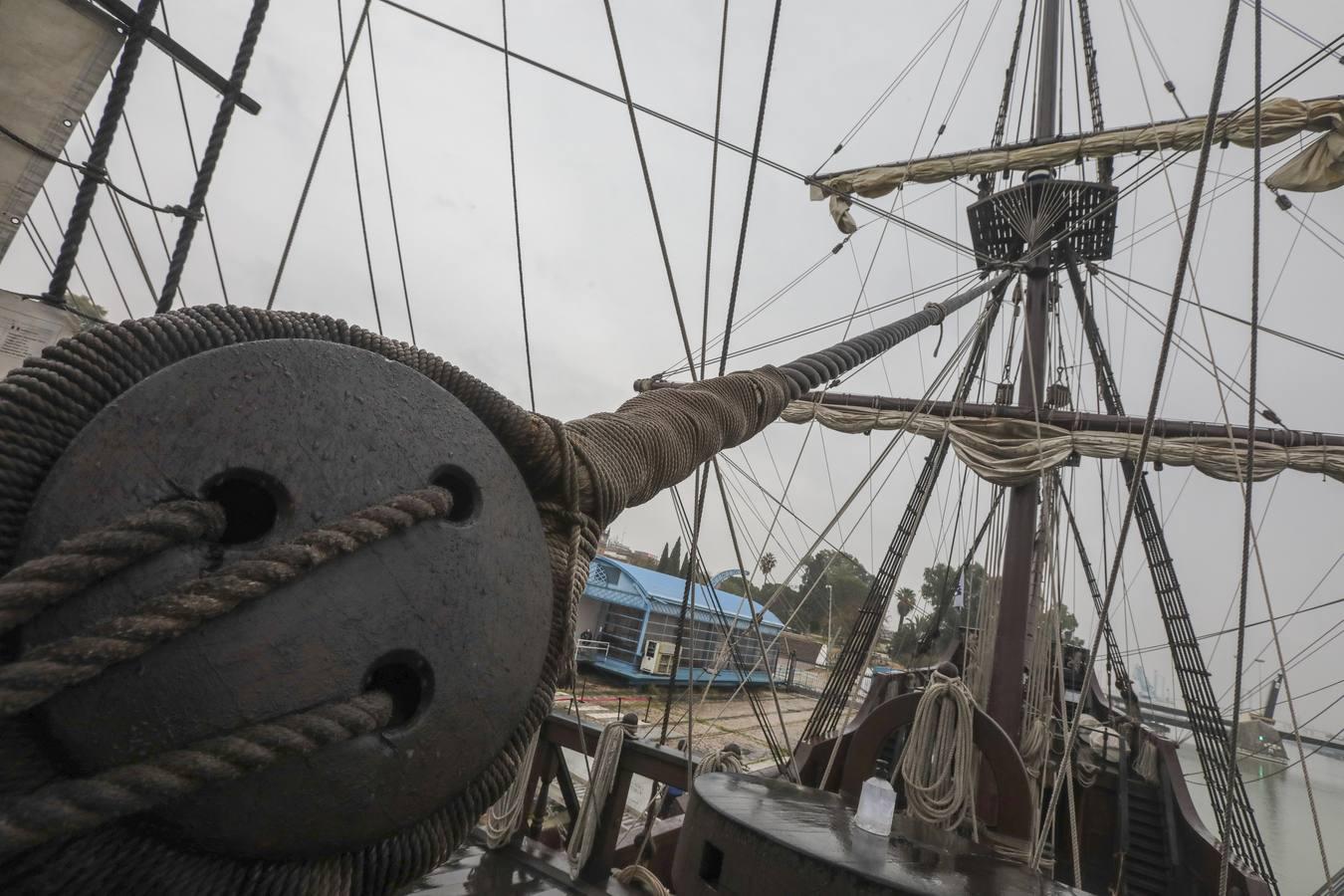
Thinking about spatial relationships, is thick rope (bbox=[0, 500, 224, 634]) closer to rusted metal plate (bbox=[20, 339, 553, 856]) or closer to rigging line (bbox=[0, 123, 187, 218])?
rusted metal plate (bbox=[20, 339, 553, 856])

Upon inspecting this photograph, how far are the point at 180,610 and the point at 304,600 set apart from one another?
0.09m

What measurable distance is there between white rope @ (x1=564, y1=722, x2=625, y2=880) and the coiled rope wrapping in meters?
1.48

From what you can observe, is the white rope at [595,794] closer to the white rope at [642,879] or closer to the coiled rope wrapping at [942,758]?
the white rope at [642,879]

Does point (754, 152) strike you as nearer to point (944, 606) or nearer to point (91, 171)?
point (91, 171)

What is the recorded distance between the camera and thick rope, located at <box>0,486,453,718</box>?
0.49 m

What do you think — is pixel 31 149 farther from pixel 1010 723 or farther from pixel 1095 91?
pixel 1095 91

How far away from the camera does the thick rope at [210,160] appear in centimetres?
216

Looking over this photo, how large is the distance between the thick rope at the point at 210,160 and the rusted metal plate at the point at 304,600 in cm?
193

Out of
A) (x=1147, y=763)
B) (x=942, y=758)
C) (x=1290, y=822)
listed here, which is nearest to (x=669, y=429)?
(x=942, y=758)

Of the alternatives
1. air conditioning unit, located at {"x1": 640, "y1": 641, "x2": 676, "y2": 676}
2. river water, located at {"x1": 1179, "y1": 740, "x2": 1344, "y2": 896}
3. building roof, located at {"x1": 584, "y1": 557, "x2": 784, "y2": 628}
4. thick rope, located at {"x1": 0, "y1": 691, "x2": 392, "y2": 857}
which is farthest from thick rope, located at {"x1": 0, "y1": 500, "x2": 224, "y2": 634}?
air conditioning unit, located at {"x1": 640, "y1": 641, "x2": 676, "y2": 676}

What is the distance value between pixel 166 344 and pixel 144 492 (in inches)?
6.9

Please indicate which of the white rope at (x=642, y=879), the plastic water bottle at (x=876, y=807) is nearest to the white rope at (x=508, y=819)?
the white rope at (x=642, y=879)

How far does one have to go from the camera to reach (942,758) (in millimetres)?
3574

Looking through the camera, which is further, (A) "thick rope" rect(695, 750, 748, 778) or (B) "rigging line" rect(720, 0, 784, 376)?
(A) "thick rope" rect(695, 750, 748, 778)
